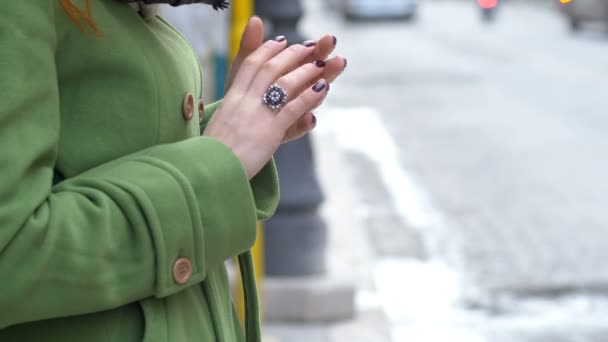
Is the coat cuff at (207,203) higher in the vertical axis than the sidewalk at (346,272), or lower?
higher

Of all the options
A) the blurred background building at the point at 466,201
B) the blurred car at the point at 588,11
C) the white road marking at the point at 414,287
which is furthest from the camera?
the blurred car at the point at 588,11

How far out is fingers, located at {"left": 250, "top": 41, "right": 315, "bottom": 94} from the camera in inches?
58.0

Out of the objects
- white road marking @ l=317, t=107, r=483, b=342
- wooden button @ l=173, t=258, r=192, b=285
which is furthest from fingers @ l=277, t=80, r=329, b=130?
white road marking @ l=317, t=107, r=483, b=342

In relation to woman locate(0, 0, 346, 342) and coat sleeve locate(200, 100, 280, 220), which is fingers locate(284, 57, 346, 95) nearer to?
woman locate(0, 0, 346, 342)

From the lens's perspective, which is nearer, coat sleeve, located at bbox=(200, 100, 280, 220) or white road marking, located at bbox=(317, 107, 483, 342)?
coat sleeve, located at bbox=(200, 100, 280, 220)

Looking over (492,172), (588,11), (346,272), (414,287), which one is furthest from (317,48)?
(588,11)

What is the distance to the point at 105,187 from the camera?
131 centimetres

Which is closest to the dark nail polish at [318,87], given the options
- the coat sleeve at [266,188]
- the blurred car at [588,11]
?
the coat sleeve at [266,188]

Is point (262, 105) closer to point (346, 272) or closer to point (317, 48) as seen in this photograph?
point (317, 48)

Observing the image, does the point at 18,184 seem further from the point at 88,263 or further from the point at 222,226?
the point at 222,226

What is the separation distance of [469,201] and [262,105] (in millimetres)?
7303

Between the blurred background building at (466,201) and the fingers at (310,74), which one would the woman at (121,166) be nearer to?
the fingers at (310,74)

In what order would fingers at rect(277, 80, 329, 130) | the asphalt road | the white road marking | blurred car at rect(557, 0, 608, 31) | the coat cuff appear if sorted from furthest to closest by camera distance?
blurred car at rect(557, 0, 608, 31) < the asphalt road < the white road marking < fingers at rect(277, 80, 329, 130) < the coat cuff

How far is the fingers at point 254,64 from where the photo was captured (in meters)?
1.49
